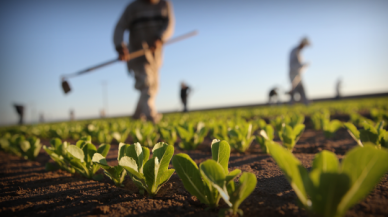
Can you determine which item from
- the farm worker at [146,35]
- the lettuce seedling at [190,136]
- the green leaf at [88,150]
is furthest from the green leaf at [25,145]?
the farm worker at [146,35]

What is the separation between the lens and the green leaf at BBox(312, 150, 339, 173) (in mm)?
697

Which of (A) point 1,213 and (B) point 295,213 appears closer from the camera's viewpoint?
(B) point 295,213

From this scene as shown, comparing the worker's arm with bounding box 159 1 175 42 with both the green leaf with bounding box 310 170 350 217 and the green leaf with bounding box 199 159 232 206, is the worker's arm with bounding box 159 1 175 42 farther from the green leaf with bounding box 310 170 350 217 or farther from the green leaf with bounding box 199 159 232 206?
the green leaf with bounding box 310 170 350 217

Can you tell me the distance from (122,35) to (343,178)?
19.9 feet

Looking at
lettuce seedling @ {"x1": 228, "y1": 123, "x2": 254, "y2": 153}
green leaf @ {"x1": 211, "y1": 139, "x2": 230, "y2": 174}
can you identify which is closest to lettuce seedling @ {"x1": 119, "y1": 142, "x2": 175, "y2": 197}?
green leaf @ {"x1": 211, "y1": 139, "x2": 230, "y2": 174}

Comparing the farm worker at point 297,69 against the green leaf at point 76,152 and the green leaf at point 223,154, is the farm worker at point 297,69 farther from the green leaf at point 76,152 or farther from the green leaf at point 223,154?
the green leaf at point 76,152

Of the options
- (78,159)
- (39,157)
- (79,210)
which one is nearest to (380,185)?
(79,210)

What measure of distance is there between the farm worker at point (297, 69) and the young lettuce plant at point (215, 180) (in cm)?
1051

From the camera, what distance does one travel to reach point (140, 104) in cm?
610

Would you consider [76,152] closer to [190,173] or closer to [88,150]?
[88,150]

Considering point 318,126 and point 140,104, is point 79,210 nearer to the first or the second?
point 318,126

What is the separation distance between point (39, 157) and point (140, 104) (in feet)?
12.0

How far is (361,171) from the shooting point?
24.7 inches

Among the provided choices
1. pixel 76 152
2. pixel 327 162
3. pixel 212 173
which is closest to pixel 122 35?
pixel 76 152
